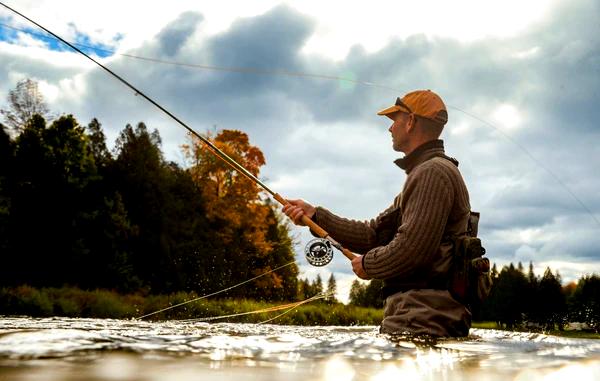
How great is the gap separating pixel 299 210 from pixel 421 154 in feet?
4.11

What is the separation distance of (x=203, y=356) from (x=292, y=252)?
29022 millimetres

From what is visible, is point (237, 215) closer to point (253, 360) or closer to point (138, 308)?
point (138, 308)

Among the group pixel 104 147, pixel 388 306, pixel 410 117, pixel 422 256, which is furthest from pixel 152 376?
pixel 104 147

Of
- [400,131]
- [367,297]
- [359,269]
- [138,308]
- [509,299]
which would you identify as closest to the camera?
[359,269]

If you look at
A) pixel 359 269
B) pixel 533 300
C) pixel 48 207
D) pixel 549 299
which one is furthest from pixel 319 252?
pixel 533 300

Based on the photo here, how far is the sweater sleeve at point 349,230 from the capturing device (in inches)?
181

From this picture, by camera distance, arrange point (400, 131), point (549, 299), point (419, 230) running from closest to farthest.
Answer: point (419, 230) < point (400, 131) < point (549, 299)

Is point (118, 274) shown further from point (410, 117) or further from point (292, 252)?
point (410, 117)

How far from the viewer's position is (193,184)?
31.9 meters

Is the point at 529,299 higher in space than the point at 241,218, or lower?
lower

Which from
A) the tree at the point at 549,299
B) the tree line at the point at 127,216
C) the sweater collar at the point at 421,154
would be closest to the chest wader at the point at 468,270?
the sweater collar at the point at 421,154

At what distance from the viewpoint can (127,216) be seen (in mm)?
30062

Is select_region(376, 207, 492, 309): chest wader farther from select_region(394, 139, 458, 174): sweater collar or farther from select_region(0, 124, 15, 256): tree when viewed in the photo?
select_region(0, 124, 15, 256): tree

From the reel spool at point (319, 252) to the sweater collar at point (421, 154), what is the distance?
2.92 feet
